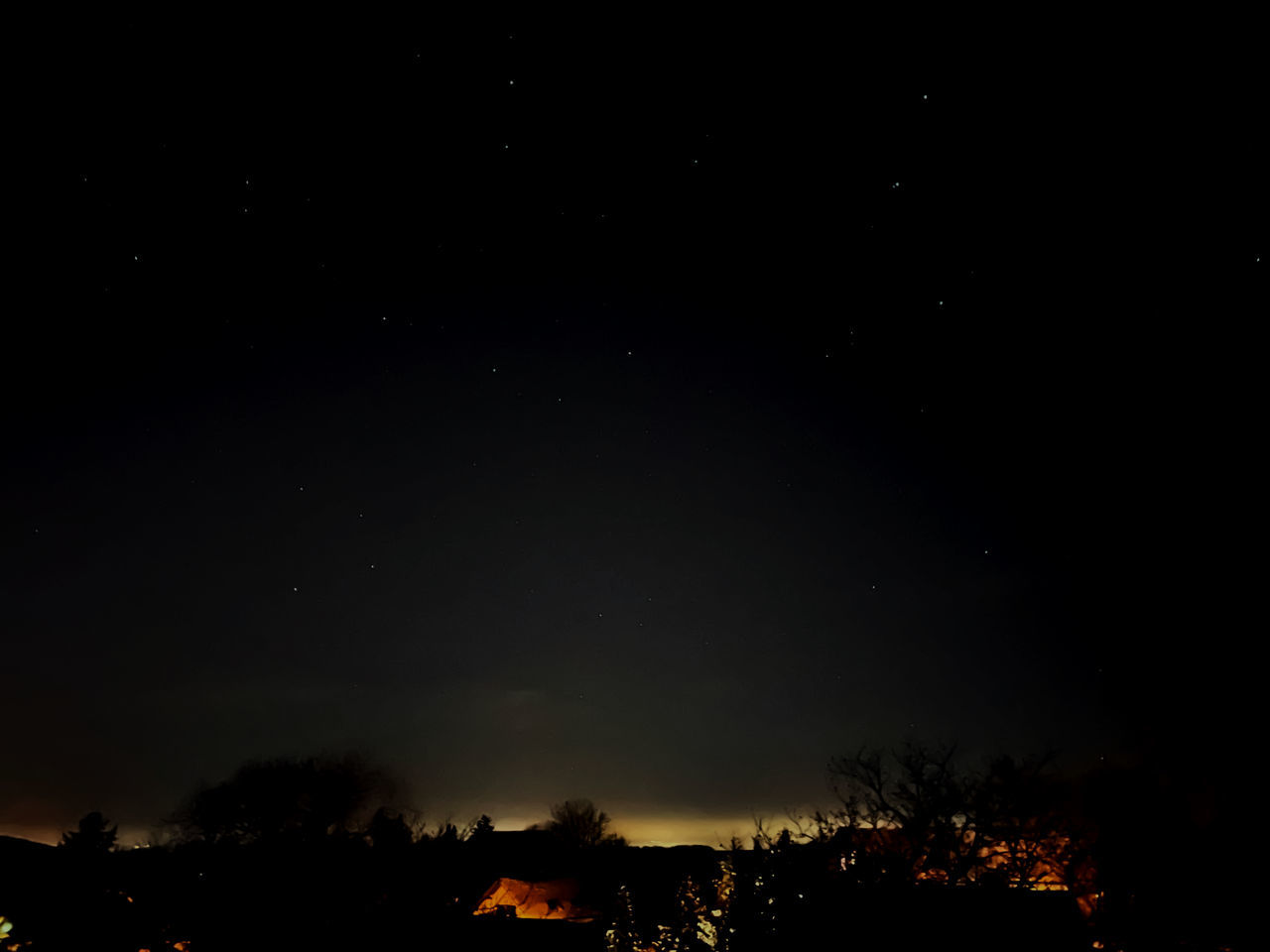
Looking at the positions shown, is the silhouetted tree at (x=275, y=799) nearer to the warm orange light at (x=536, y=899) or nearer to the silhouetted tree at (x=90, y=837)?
the warm orange light at (x=536, y=899)

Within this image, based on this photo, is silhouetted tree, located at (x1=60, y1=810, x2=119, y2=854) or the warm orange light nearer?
silhouetted tree, located at (x1=60, y1=810, x2=119, y2=854)

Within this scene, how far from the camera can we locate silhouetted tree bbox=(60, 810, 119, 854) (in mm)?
10555

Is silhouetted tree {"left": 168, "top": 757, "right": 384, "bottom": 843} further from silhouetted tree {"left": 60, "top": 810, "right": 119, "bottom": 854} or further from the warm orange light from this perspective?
silhouetted tree {"left": 60, "top": 810, "right": 119, "bottom": 854}

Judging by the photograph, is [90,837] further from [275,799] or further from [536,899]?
[275,799]

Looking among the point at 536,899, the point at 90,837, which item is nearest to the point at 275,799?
the point at 536,899

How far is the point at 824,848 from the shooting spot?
16172 millimetres

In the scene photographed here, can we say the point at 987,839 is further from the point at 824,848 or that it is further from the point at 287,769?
the point at 287,769

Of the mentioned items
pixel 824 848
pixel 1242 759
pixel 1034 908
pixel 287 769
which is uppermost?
pixel 287 769

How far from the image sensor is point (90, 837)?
10.8 meters

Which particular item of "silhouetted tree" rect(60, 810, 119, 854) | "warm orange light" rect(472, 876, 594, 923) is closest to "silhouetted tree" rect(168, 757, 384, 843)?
"warm orange light" rect(472, 876, 594, 923)

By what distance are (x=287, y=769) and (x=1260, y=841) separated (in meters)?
56.6

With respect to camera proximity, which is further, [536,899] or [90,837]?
[536,899]

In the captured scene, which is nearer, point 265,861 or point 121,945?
point 121,945

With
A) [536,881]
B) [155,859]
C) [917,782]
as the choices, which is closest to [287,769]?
[536,881]
